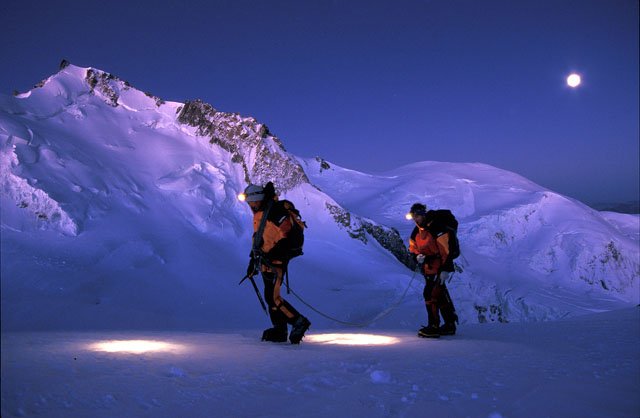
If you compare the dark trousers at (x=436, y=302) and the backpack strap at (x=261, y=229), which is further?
the dark trousers at (x=436, y=302)

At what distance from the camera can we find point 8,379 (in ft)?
6.90

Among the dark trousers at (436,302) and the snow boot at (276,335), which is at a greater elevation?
the dark trousers at (436,302)

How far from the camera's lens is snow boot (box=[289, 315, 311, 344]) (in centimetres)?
600

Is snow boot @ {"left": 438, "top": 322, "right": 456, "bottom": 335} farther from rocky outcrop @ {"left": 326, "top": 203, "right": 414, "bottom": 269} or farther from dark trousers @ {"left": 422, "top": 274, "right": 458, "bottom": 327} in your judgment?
rocky outcrop @ {"left": 326, "top": 203, "right": 414, "bottom": 269}

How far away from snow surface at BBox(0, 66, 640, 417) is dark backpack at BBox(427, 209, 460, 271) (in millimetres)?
1300

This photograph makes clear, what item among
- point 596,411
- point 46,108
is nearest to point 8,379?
point 596,411

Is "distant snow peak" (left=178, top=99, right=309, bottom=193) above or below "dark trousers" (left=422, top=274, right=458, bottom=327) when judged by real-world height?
above

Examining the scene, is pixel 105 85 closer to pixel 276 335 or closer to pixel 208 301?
pixel 208 301

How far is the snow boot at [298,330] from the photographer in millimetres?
6000

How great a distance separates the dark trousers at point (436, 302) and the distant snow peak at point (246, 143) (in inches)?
583

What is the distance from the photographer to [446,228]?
24.9 ft

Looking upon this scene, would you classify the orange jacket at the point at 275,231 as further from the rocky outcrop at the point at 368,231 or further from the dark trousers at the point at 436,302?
the rocky outcrop at the point at 368,231

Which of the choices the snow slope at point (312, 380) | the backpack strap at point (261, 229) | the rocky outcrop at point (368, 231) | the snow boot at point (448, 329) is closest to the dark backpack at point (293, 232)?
the backpack strap at point (261, 229)

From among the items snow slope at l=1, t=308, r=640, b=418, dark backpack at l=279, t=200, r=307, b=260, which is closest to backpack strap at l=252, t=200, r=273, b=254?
dark backpack at l=279, t=200, r=307, b=260
